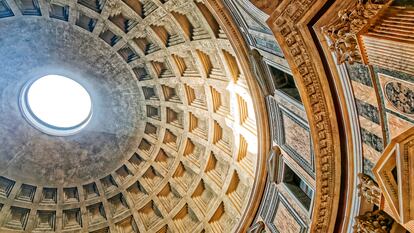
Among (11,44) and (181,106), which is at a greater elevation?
(11,44)

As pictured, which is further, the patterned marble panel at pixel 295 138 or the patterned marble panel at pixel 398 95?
the patterned marble panel at pixel 295 138

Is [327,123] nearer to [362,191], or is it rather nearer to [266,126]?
[362,191]

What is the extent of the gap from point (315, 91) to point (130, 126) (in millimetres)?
13775

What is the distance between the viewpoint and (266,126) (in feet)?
46.5

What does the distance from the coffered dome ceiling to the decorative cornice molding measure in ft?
15.3

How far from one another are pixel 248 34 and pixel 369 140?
5.33m

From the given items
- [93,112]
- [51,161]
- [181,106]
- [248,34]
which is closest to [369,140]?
[248,34]

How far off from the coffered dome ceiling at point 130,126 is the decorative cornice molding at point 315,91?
4669 millimetres

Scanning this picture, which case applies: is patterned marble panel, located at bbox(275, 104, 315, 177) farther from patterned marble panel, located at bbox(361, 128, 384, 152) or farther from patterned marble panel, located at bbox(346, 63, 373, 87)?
patterned marble panel, located at bbox(346, 63, 373, 87)

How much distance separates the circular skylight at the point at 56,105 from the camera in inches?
890

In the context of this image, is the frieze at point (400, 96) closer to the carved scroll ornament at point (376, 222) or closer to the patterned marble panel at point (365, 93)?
the patterned marble panel at point (365, 93)

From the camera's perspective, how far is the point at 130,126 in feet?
70.1

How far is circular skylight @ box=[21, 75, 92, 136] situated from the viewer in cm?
2261

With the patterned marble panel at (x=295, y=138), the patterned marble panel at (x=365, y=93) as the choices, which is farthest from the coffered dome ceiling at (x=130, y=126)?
the patterned marble panel at (x=365, y=93)
